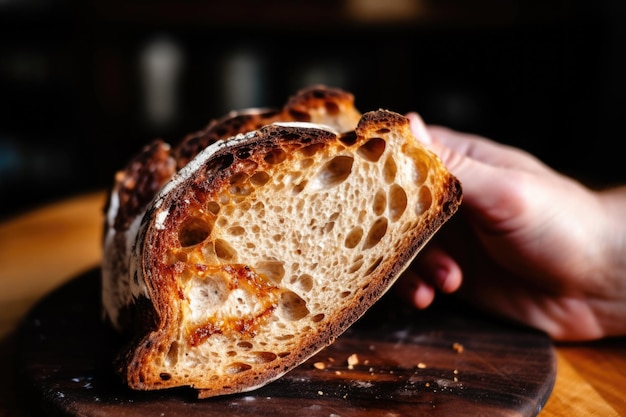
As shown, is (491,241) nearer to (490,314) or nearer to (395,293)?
(490,314)

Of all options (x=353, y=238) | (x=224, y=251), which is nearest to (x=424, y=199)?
(x=353, y=238)

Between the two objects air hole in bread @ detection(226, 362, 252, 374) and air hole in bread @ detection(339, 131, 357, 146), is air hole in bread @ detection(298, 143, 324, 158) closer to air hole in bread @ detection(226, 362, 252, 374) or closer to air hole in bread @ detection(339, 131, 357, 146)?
air hole in bread @ detection(339, 131, 357, 146)

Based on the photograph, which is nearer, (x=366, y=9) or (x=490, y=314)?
(x=490, y=314)

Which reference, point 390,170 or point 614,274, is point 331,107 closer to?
point 390,170

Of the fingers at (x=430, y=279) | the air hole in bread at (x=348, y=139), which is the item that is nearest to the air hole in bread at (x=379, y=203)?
the air hole in bread at (x=348, y=139)

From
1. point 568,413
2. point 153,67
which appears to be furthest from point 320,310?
point 153,67

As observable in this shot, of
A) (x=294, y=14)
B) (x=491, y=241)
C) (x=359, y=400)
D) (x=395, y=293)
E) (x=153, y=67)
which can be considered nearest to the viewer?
(x=359, y=400)

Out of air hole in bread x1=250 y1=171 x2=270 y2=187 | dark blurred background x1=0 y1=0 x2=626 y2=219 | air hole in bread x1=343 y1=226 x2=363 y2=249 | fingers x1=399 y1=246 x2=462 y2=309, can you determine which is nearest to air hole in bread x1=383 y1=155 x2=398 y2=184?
air hole in bread x1=343 y1=226 x2=363 y2=249

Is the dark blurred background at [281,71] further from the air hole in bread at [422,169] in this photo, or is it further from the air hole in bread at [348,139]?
the air hole in bread at [348,139]
